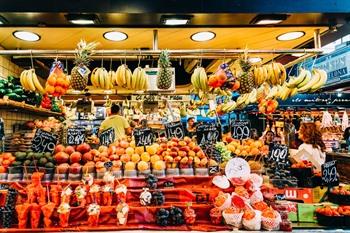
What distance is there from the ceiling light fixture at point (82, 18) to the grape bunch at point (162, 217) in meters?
2.47

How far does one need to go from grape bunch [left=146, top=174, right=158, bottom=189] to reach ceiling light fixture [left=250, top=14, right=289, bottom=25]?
93.1 inches

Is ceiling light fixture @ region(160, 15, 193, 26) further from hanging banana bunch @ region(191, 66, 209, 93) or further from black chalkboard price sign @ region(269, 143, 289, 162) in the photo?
black chalkboard price sign @ region(269, 143, 289, 162)

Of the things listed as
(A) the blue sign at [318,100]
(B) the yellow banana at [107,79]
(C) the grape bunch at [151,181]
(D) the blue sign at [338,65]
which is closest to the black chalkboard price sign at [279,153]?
(C) the grape bunch at [151,181]

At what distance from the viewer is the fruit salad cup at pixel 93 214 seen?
9.23 ft

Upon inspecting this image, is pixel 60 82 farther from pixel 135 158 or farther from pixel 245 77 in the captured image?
pixel 245 77

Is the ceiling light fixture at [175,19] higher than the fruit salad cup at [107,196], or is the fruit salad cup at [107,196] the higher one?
the ceiling light fixture at [175,19]

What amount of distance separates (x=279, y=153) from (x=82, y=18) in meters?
2.83

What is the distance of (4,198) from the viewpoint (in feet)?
10.0

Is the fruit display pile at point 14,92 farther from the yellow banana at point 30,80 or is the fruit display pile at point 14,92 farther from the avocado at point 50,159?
the avocado at point 50,159

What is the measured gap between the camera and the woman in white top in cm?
631

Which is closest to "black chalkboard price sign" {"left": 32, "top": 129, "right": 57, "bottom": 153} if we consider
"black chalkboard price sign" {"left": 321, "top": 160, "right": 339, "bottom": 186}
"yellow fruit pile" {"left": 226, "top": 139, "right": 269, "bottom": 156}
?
"yellow fruit pile" {"left": 226, "top": 139, "right": 269, "bottom": 156}

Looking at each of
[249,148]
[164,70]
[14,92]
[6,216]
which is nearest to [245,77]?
[249,148]

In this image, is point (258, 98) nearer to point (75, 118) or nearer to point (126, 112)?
point (126, 112)

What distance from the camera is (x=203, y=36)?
4793mm
